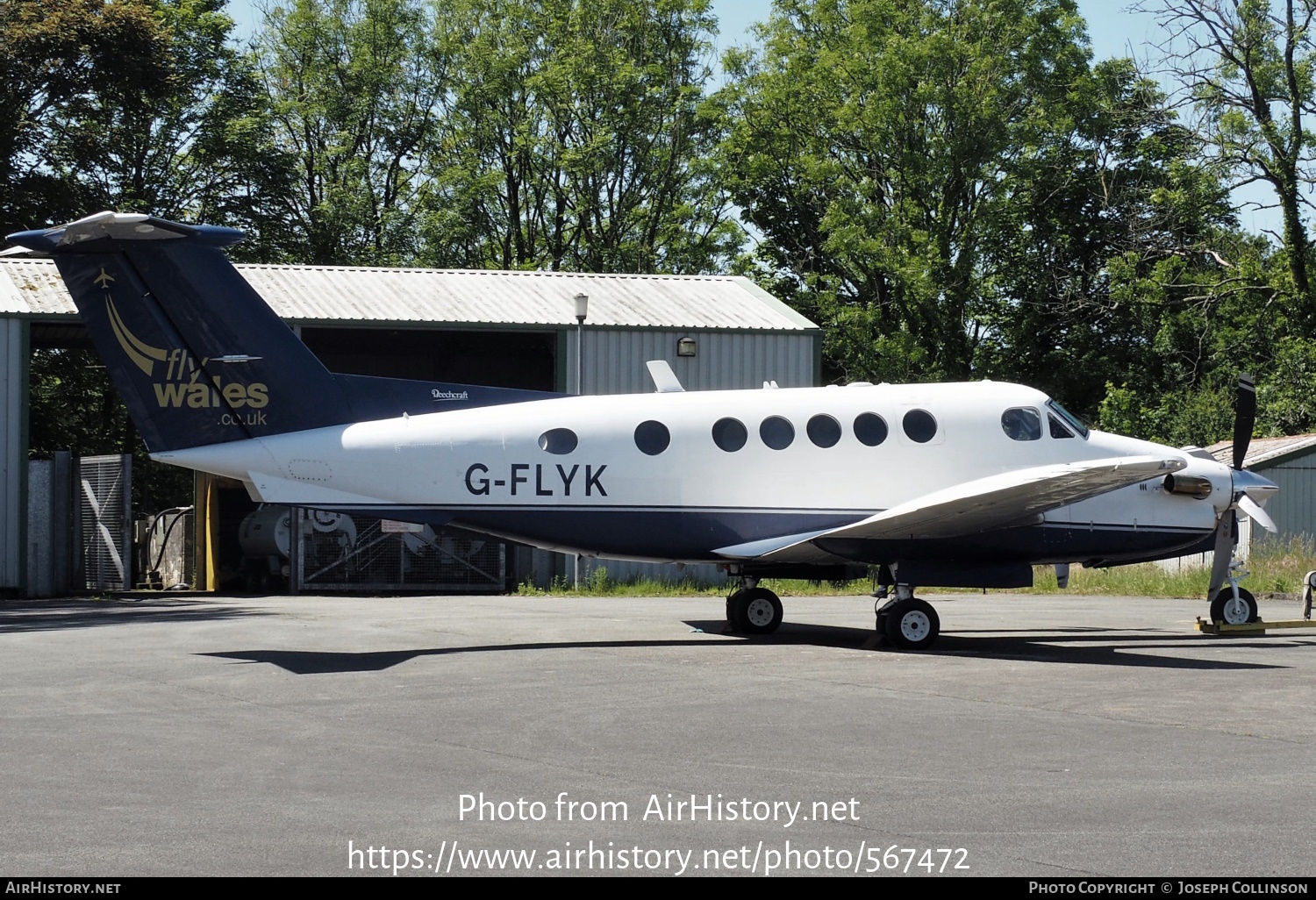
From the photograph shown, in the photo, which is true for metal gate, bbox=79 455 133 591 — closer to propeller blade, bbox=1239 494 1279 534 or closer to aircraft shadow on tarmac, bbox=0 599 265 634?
aircraft shadow on tarmac, bbox=0 599 265 634

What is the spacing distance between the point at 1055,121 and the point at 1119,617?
30444 mm

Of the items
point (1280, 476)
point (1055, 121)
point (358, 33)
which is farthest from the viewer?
point (358, 33)

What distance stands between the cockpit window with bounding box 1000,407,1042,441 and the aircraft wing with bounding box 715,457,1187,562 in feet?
1.34

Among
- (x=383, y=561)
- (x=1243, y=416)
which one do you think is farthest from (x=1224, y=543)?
(x=383, y=561)

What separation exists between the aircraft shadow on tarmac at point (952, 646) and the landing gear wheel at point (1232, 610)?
42 centimetres

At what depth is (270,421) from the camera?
15.3 meters

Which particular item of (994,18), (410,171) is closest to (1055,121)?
(994,18)

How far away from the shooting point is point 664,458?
1633cm

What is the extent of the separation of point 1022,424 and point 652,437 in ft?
14.8

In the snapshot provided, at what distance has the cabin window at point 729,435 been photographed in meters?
16.5

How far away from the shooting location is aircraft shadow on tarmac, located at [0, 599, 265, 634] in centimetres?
1969

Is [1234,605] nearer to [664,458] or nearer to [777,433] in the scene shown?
[777,433]
